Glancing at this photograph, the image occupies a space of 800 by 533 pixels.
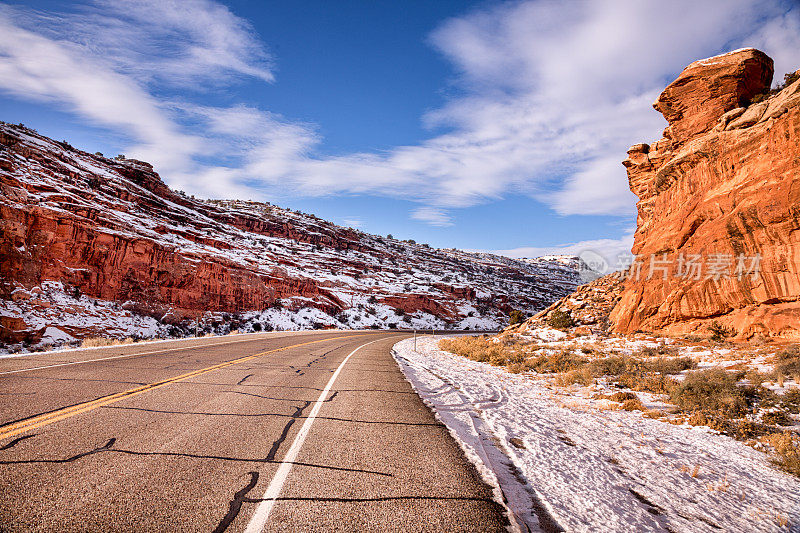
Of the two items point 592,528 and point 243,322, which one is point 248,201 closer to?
point 243,322

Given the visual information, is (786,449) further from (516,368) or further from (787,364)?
(516,368)

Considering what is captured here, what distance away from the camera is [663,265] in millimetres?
18609

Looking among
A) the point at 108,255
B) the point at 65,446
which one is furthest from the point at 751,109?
the point at 108,255

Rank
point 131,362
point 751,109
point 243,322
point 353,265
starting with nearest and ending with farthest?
point 131,362, point 751,109, point 243,322, point 353,265

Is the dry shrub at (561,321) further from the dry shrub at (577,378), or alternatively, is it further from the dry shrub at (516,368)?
the dry shrub at (577,378)

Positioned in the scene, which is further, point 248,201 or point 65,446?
point 248,201

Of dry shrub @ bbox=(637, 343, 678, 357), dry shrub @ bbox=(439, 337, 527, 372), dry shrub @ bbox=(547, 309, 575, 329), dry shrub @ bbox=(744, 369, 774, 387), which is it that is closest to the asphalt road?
dry shrub @ bbox=(744, 369, 774, 387)

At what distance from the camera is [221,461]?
3.79 metres

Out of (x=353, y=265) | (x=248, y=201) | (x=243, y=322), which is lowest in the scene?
(x=243, y=322)

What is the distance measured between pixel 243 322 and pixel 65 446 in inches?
1357

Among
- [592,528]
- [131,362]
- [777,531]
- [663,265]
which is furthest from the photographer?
[663,265]

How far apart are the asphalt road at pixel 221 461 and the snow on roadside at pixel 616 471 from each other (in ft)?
1.86

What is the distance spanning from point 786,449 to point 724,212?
1533 centimetres

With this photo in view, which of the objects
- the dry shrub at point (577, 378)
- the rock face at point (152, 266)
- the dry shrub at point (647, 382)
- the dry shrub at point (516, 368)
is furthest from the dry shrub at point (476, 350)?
the rock face at point (152, 266)
